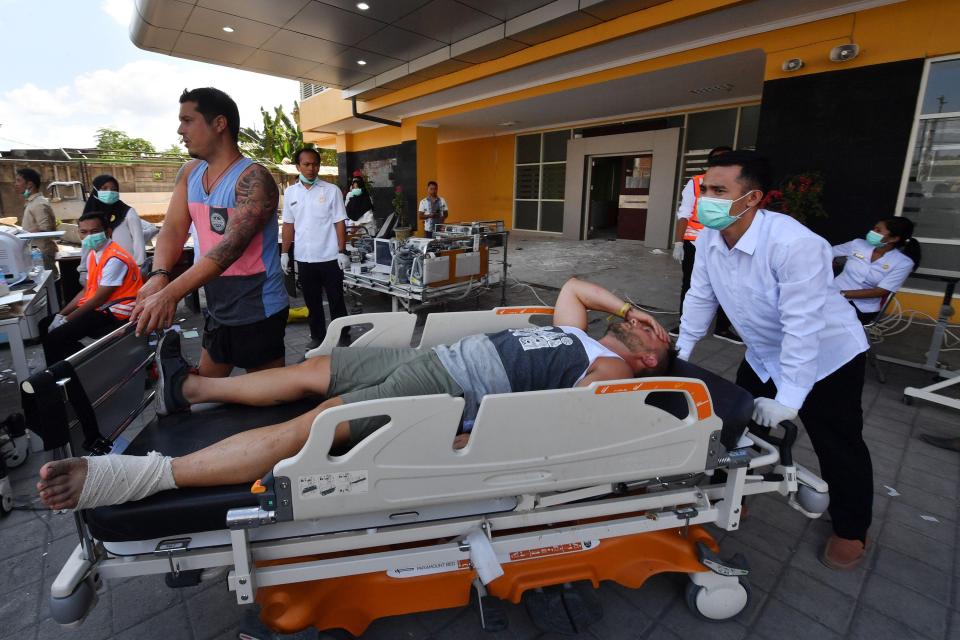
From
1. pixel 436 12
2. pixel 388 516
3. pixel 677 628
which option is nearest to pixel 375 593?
pixel 388 516

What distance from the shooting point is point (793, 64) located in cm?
536

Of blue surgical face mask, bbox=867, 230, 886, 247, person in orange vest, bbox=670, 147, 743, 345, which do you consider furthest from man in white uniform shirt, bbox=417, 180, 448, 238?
blue surgical face mask, bbox=867, 230, 886, 247

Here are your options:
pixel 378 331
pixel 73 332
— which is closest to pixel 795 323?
pixel 378 331

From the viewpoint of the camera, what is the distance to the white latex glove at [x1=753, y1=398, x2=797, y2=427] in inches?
68.6

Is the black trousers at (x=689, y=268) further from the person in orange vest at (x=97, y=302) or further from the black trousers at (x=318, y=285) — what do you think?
the person in orange vest at (x=97, y=302)

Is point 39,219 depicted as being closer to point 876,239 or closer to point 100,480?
point 100,480

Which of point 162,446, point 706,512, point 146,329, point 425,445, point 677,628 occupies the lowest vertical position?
point 677,628

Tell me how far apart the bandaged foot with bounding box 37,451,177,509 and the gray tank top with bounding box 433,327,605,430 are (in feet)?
3.25

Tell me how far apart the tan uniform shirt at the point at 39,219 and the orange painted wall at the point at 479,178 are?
11496mm

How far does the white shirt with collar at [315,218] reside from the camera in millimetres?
4555

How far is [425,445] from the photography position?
142 centimetres

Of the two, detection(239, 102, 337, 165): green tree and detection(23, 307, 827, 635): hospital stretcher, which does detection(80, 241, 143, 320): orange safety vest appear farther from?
detection(239, 102, 337, 165): green tree

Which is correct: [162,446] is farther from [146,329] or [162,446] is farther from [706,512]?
[706,512]

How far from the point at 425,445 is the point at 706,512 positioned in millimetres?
1140
